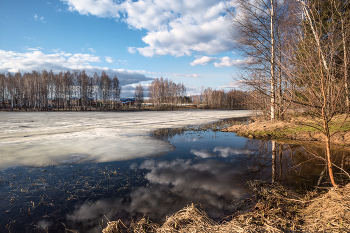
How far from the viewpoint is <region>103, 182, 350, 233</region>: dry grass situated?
254 cm

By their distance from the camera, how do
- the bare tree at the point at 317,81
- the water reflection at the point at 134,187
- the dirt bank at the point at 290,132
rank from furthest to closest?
the dirt bank at the point at 290,132
the water reflection at the point at 134,187
the bare tree at the point at 317,81

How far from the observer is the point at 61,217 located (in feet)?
10.7

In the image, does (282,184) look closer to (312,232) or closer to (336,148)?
(312,232)

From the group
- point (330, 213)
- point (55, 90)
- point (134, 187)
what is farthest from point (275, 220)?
point (55, 90)

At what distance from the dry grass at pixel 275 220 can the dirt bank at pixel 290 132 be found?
21.0 ft

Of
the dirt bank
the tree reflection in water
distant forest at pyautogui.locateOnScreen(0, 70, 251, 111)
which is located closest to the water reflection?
the tree reflection in water

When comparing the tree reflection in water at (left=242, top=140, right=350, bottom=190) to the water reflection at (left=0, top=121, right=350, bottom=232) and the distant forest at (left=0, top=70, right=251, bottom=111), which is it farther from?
the distant forest at (left=0, top=70, right=251, bottom=111)

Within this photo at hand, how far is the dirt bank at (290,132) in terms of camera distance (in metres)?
8.85

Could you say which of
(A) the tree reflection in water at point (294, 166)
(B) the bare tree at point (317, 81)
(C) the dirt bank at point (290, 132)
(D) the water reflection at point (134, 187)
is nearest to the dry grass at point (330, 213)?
(B) the bare tree at point (317, 81)

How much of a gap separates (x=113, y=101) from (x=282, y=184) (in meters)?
58.5

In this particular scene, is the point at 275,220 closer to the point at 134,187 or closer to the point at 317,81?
the point at 317,81

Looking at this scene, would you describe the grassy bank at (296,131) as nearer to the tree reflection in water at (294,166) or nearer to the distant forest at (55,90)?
the tree reflection in water at (294,166)

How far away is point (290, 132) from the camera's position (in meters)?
10.7

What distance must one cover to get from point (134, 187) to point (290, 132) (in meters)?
10.2
